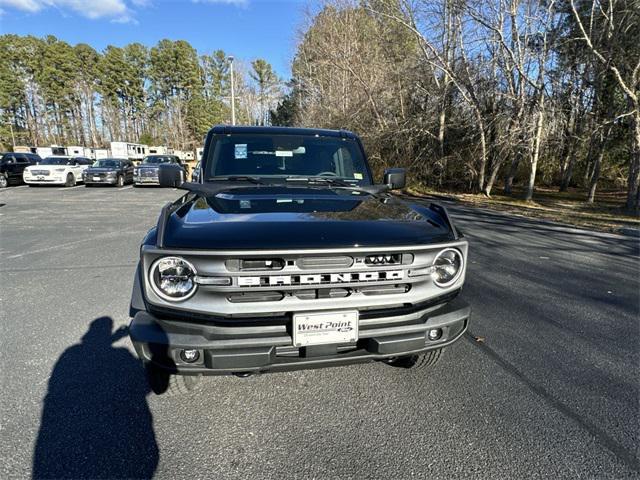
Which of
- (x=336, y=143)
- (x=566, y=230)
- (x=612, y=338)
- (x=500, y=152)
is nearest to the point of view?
(x=612, y=338)

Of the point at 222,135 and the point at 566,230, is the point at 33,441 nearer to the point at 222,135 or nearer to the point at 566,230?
the point at 222,135

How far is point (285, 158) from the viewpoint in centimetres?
345

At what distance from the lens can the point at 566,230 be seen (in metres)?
9.24

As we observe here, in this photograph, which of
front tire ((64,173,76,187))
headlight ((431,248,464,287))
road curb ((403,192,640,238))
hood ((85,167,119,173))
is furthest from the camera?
hood ((85,167,119,173))


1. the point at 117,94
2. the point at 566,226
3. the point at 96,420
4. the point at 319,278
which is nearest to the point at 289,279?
the point at 319,278

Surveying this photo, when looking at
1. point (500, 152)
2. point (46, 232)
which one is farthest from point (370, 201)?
point (500, 152)

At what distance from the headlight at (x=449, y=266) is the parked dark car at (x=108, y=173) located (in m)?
20.7

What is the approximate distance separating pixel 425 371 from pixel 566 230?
28.6 feet

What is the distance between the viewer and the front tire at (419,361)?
2602mm

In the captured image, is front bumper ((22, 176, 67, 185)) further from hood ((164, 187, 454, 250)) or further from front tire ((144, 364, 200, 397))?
front tire ((144, 364, 200, 397))

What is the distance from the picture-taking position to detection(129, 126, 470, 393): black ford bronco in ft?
5.86

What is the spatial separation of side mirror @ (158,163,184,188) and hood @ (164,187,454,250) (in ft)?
2.37

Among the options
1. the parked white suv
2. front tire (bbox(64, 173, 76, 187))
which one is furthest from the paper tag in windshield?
front tire (bbox(64, 173, 76, 187))

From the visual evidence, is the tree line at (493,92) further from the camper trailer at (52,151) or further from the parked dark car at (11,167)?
the camper trailer at (52,151)
